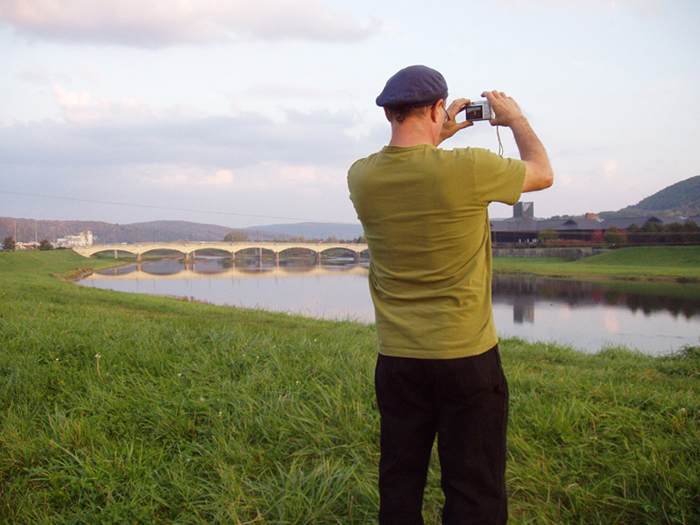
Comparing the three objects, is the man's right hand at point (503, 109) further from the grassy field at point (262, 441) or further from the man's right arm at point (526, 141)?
the grassy field at point (262, 441)

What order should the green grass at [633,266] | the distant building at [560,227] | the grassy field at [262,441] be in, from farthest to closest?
1. the distant building at [560,227]
2. the green grass at [633,266]
3. the grassy field at [262,441]

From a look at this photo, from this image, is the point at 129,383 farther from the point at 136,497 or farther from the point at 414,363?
the point at 414,363

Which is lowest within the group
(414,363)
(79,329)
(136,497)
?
(136,497)

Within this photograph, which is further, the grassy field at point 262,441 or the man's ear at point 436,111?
the grassy field at point 262,441

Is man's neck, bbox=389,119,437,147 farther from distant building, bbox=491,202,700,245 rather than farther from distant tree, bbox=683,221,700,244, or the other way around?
distant building, bbox=491,202,700,245

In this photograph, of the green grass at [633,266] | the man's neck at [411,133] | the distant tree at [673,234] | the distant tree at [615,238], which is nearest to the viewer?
the man's neck at [411,133]

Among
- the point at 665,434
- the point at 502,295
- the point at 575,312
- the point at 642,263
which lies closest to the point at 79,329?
the point at 665,434

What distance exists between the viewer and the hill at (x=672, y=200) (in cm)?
11524

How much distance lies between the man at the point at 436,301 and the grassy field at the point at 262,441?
76cm

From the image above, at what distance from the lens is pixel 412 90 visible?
1336 millimetres

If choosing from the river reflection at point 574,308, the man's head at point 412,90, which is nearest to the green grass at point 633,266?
the river reflection at point 574,308

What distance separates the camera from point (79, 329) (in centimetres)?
455

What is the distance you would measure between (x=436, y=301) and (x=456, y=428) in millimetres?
368

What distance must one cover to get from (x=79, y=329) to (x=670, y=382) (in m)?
5.50
